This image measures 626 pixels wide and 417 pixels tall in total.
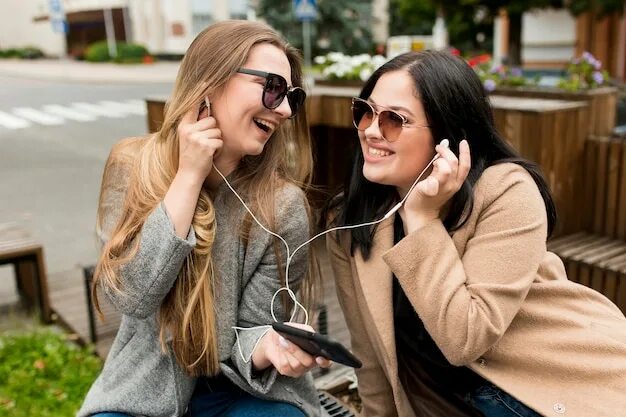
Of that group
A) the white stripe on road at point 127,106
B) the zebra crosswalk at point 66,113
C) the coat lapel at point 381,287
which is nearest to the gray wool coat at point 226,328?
the coat lapel at point 381,287

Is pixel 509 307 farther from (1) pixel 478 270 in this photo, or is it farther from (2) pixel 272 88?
(2) pixel 272 88

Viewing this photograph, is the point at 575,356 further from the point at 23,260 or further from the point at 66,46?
the point at 66,46

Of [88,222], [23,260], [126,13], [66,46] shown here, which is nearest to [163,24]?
[126,13]

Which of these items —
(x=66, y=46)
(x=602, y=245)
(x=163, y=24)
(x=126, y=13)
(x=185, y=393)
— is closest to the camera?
(x=185, y=393)

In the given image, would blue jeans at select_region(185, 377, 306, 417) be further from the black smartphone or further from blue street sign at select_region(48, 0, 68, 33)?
blue street sign at select_region(48, 0, 68, 33)

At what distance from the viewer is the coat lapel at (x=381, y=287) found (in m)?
1.82

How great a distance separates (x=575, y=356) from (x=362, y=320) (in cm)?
59

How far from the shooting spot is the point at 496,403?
1.79 m

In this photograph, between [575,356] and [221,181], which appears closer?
[575,356]

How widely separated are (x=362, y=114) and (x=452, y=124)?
248 millimetres

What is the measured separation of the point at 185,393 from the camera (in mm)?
1909

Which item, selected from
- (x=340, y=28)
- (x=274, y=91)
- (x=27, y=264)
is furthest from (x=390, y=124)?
(x=340, y=28)

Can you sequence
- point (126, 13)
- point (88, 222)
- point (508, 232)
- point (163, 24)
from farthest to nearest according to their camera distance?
1. point (126, 13)
2. point (163, 24)
3. point (88, 222)
4. point (508, 232)

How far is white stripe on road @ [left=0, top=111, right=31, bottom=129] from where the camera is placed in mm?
15424
